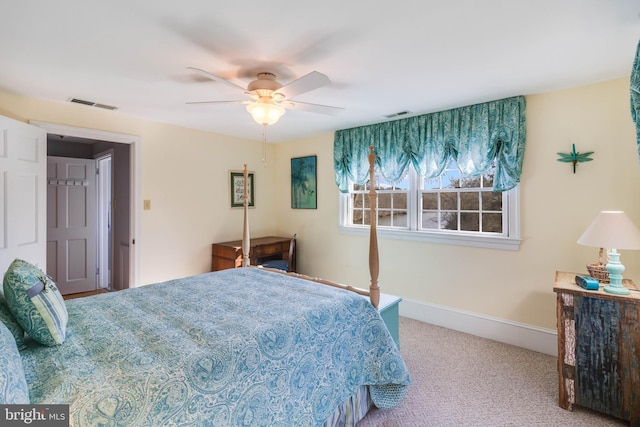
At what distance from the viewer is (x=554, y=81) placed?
2473mm

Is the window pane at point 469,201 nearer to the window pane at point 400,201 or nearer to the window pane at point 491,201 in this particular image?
the window pane at point 491,201

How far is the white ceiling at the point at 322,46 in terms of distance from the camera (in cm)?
155

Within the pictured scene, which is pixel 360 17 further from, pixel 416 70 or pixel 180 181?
pixel 180 181

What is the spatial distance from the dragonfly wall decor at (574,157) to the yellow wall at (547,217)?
0.04 meters

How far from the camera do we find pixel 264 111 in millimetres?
2209

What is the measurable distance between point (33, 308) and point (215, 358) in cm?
80

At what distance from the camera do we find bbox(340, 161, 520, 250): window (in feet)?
9.89

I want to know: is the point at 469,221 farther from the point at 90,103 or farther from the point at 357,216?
the point at 90,103

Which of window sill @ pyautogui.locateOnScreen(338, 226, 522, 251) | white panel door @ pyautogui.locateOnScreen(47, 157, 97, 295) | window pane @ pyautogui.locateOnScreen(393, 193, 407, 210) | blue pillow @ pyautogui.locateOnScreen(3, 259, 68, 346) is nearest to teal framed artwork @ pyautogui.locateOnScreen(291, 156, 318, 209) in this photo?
window sill @ pyautogui.locateOnScreen(338, 226, 522, 251)

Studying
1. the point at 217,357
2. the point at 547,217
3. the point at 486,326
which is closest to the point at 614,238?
the point at 547,217

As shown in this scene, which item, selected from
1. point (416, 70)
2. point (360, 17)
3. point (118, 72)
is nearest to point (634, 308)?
point (416, 70)

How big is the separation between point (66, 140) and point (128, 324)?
4458mm

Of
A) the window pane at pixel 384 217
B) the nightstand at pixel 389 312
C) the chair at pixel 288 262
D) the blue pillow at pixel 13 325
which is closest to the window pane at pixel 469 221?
the window pane at pixel 384 217

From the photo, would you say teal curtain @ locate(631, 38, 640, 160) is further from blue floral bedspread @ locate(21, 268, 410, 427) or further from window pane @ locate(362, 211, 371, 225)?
window pane @ locate(362, 211, 371, 225)
